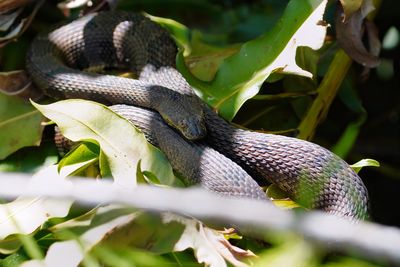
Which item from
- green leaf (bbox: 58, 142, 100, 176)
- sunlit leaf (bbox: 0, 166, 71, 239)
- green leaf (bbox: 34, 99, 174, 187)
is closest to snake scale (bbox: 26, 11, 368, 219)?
green leaf (bbox: 34, 99, 174, 187)

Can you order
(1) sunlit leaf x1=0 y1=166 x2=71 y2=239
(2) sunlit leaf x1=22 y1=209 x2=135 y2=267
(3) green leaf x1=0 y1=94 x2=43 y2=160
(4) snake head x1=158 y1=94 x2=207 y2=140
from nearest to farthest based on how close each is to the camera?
(2) sunlit leaf x1=22 y1=209 x2=135 y2=267 → (1) sunlit leaf x1=0 y1=166 x2=71 y2=239 → (4) snake head x1=158 y1=94 x2=207 y2=140 → (3) green leaf x1=0 y1=94 x2=43 y2=160

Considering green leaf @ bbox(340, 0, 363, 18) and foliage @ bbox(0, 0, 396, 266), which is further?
green leaf @ bbox(340, 0, 363, 18)

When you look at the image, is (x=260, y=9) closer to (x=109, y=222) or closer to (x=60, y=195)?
(x=109, y=222)

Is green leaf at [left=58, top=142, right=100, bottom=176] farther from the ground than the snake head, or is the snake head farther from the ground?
the snake head

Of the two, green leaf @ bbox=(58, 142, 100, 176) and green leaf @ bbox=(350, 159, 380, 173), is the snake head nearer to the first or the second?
green leaf @ bbox=(58, 142, 100, 176)

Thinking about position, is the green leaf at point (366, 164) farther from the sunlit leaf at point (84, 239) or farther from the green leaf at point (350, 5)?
the sunlit leaf at point (84, 239)

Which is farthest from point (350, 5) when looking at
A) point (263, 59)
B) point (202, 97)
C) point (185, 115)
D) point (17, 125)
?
point (17, 125)

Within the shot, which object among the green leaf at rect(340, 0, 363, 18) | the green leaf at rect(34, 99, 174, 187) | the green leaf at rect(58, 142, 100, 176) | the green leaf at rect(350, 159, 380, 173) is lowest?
the green leaf at rect(58, 142, 100, 176)

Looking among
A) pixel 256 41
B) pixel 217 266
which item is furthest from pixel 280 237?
pixel 256 41
